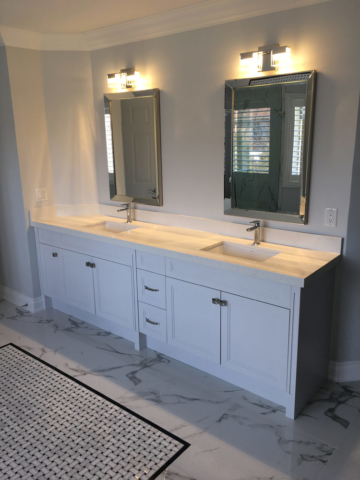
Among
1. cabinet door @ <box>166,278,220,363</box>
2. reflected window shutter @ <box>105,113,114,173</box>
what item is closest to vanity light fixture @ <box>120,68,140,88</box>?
reflected window shutter @ <box>105,113,114,173</box>

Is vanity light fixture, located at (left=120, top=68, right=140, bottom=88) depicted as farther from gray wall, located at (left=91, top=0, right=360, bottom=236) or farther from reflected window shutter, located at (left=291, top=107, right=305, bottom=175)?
reflected window shutter, located at (left=291, top=107, right=305, bottom=175)

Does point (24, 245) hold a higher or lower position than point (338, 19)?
lower

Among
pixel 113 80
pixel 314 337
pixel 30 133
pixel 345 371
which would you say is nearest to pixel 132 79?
pixel 113 80

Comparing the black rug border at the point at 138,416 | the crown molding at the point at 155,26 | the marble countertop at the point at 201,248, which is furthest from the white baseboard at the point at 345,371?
the crown molding at the point at 155,26

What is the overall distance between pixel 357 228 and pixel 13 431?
2206 millimetres

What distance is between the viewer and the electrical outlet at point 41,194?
3.52 metres

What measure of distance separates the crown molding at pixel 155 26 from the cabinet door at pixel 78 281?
1.71 metres

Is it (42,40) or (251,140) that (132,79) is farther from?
(251,140)

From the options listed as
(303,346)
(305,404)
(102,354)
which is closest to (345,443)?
(305,404)

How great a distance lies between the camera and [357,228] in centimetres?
231

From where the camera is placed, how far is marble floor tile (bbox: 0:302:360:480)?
6.24 feet

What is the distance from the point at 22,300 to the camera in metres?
3.77

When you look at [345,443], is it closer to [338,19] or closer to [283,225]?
[283,225]

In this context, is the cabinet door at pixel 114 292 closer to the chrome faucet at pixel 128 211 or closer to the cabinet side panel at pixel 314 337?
the chrome faucet at pixel 128 211
